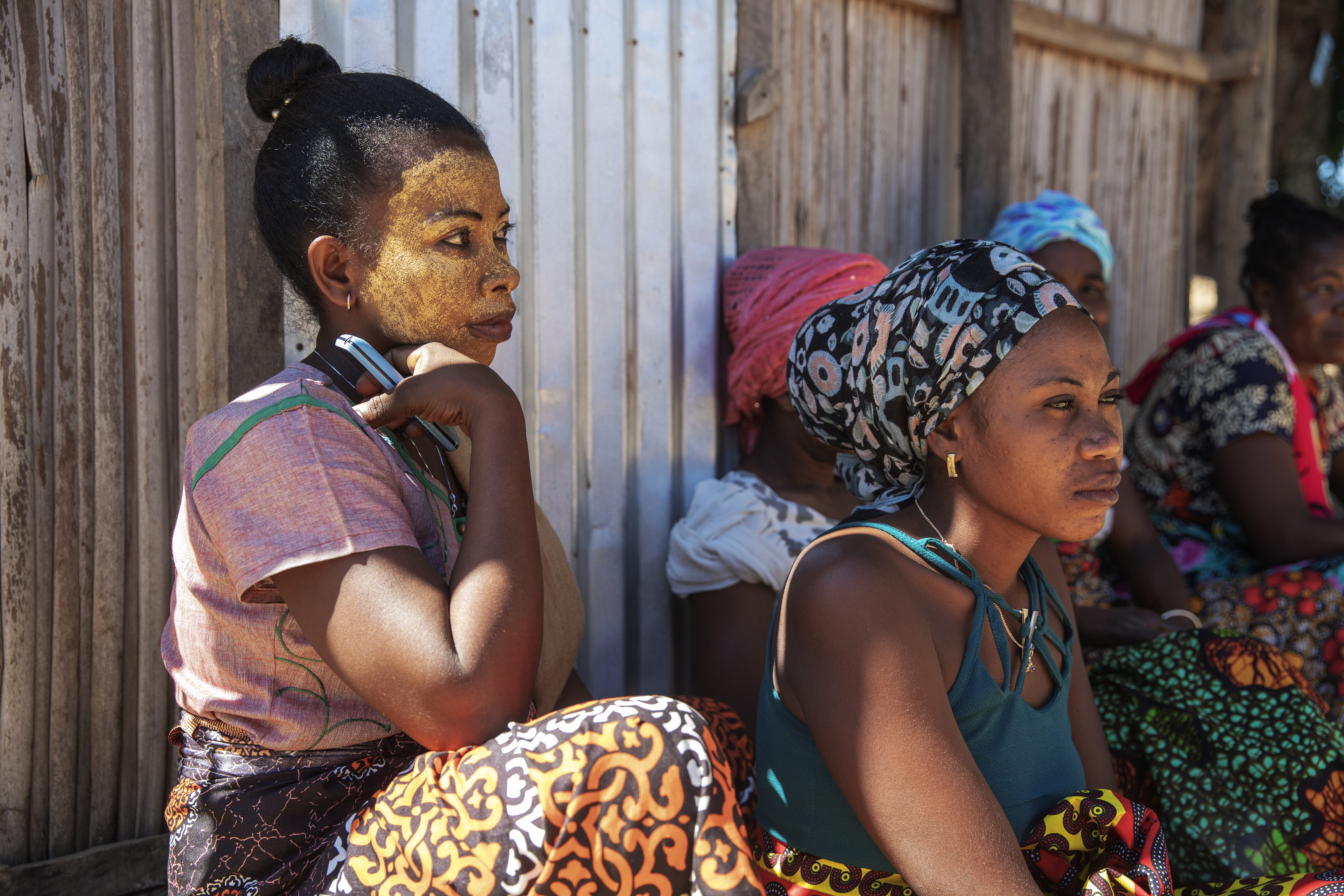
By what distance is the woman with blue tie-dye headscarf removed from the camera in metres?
3.77

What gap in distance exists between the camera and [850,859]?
174cm

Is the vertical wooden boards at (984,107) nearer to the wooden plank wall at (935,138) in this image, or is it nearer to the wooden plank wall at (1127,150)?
the wooden plank wall at (935,138)

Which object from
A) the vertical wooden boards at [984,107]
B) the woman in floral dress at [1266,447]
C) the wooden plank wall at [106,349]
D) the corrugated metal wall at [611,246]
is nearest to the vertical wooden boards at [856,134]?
the vertical wooden boards at [984,107]

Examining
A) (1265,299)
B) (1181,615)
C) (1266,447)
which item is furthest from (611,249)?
(1265,299)

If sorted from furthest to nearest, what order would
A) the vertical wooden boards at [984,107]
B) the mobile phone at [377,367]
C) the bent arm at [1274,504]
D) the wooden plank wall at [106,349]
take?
the vertical wooden boards at [984,107] → the bent arm at [1274,504] → the wooden plank wall at [106,349] → the mobile phone at [377,367]

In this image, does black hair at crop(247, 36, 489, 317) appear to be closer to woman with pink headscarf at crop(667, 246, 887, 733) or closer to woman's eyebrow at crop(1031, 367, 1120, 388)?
woman's eyebrow at crop(1031, 367, 1120, 388)

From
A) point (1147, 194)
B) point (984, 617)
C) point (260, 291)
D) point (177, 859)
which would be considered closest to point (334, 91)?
point (260, 291)

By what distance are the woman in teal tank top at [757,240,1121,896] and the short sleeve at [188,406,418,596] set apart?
698 millimetres

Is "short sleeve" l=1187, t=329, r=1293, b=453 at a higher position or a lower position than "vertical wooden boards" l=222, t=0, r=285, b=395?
lower

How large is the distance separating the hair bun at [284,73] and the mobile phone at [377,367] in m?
0.53

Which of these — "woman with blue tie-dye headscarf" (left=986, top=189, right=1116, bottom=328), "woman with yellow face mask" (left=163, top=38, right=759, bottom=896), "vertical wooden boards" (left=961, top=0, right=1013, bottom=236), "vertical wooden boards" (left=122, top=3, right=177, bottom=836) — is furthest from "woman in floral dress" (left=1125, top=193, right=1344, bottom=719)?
"vertical wooden boards" (left=122, top=3, right=177, bottom=836)

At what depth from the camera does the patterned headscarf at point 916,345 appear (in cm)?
179

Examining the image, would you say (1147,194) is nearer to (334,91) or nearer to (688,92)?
(688,92)

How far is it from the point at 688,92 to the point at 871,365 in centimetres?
163
